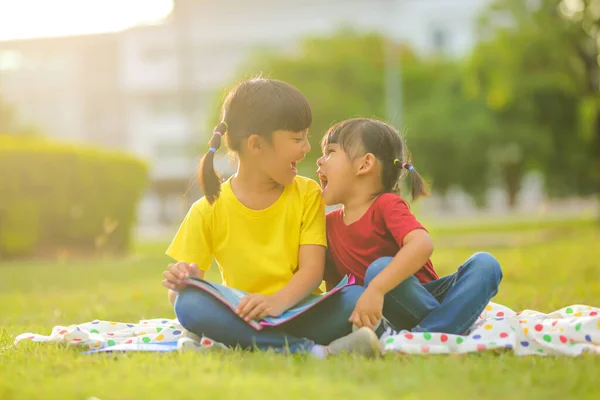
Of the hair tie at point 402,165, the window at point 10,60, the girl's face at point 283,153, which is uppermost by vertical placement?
the window at point 10,60

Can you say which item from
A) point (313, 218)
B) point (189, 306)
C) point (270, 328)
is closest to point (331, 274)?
point (313, 218)

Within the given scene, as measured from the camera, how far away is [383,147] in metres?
3.73

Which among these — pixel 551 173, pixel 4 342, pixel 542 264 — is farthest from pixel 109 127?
pixel 4 342

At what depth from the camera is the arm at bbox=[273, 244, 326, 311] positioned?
11.5 ft

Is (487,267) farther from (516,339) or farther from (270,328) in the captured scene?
(270,328)

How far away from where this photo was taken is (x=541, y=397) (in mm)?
2402

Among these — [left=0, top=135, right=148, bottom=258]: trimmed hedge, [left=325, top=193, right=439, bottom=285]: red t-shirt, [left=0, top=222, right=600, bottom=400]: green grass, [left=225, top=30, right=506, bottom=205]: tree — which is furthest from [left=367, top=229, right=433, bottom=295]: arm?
[left=225, top=30, right=506, bottom=205]: tree

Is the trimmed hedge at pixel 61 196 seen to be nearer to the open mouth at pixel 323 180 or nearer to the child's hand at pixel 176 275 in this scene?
the open mouth at pixel 323 180

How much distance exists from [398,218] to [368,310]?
436 millimetres

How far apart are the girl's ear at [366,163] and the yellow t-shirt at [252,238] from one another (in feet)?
0.91

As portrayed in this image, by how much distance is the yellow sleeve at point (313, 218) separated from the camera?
145 inches

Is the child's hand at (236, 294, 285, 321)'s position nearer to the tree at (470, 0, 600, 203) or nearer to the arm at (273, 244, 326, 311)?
the arm at (273, 244, 326, 311)

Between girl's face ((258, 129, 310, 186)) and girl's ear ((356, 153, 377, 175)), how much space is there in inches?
10.2

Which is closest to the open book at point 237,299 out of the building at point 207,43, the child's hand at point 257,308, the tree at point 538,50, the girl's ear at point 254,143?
the child's hand at point 257,308
